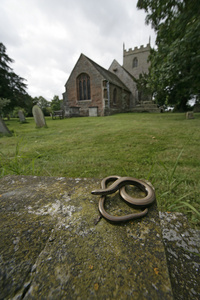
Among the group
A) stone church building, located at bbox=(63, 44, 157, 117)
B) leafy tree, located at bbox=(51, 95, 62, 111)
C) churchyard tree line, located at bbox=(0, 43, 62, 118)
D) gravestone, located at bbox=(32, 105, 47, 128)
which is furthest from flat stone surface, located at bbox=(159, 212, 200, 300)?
leafy tree, located at bbox=(51, 95, 62, 111)

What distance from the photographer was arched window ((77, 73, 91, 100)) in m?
20.7

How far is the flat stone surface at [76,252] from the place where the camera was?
0.42 m

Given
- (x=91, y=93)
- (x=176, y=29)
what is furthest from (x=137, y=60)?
(x=176, y=29)

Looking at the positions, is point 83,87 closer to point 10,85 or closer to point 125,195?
point 10,85

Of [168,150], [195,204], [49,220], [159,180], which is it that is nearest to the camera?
[49,220]

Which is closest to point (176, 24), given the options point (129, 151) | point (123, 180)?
point (129, 151)

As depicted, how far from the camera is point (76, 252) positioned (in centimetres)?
54

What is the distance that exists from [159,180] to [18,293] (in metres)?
2.34

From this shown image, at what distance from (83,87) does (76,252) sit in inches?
914

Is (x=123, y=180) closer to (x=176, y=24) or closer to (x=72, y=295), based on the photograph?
(x=72, y=295)

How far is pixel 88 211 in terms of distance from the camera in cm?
75

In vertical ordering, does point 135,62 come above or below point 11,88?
above

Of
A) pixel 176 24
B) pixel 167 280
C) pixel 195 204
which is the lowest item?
pixel 195 204

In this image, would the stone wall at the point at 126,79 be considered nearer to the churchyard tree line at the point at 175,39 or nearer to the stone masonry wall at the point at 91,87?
the stone masonry wall at the point at 91,87
